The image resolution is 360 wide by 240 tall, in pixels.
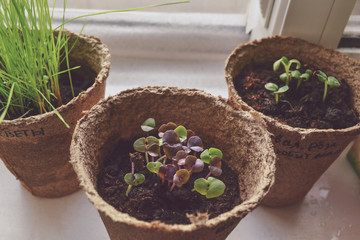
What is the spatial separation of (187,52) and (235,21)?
0.71 ft

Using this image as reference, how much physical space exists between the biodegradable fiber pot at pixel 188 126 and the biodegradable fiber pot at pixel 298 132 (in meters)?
0.06

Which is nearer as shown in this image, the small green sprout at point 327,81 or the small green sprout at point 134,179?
the small green sprout at point 134,179

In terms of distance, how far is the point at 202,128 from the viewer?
2.73ft

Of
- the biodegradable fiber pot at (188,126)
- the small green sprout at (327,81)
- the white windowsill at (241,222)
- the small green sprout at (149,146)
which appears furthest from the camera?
the white windowsill at (241,222)

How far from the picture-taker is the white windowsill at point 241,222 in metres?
0.96

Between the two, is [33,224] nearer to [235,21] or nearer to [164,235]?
[164,235]

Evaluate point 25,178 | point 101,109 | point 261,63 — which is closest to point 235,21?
point 261,63

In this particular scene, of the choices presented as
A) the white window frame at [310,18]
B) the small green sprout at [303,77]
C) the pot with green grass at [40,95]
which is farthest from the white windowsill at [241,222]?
the small green sprout at [303,77]

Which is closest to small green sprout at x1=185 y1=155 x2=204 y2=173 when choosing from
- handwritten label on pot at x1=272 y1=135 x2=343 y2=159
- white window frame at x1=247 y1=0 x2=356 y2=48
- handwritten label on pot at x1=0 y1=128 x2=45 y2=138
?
handwritten label on pot at x1=272 y1=135 x2=343 y2=159

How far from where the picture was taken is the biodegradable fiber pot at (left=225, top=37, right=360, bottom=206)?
0.77 m

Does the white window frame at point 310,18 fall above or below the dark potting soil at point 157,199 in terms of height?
above

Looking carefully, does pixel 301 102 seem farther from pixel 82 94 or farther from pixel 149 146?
pixel 82 94

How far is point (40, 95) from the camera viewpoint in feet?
2.80

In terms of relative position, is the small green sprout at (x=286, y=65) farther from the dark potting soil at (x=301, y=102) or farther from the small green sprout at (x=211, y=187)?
the small green sprout at (x=211, y=187)
